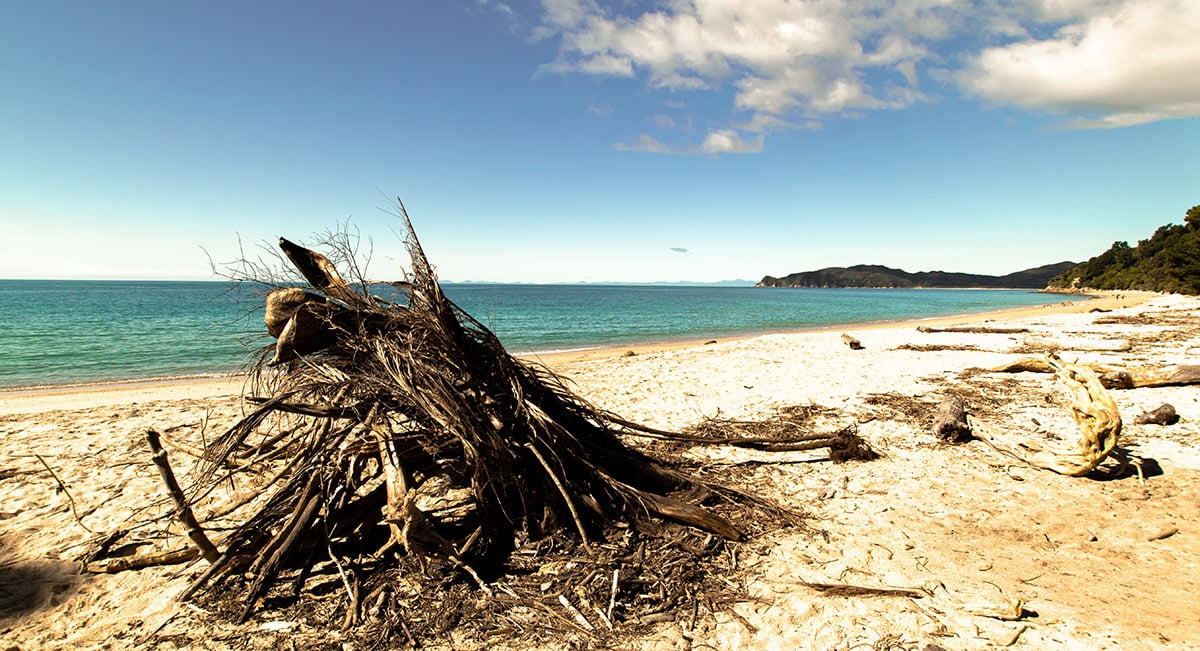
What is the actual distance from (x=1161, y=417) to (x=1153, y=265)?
9656cm

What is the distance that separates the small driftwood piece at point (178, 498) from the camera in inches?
108

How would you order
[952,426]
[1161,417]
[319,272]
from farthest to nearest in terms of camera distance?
[1161,417] → [952,426] → [319,272]

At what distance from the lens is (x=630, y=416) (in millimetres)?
8484

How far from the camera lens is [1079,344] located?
15336 mm

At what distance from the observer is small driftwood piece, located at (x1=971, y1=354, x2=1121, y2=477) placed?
5.24 meters

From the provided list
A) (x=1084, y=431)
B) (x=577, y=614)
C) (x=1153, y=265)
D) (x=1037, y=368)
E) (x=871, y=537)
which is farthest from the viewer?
(x=1153, y=265)

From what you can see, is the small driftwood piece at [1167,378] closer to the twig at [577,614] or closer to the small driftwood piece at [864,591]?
the small driftwood piece at [864,591]

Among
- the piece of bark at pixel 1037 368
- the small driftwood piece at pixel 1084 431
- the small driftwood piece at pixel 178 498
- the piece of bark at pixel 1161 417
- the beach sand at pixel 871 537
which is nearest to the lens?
the small driftwood piece at pixel 178 498

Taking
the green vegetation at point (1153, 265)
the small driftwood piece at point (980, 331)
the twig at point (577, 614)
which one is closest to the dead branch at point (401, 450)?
the twig at point (577, 614)

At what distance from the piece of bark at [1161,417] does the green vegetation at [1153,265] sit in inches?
2308

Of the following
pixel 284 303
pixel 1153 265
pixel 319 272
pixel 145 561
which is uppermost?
pixel 1153 265

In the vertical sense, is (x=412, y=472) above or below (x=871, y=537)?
above

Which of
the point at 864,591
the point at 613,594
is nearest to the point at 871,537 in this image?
the point at 864,591

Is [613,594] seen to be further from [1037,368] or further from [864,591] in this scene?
[1037,368]
